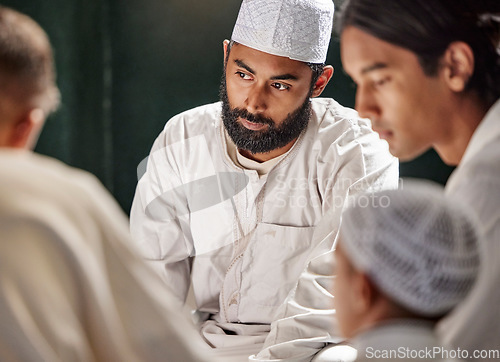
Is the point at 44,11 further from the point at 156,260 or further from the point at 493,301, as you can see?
the point at 493,301

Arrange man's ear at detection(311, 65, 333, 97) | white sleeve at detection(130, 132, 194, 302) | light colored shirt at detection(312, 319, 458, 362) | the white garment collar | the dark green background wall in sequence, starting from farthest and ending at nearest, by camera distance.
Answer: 1. the dark green background wall
2. man's ear at detection(311, 65, 333, 97)
3. white sleeve at detection(130, 132, 194, 302)
4. the white garment collar
5. light colored shirt at detection(312, 319, 458, 362)

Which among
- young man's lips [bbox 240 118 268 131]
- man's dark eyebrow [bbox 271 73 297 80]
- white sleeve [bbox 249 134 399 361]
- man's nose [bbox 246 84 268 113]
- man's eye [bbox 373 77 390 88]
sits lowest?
white sleeve [bbox 249 134 399 361]

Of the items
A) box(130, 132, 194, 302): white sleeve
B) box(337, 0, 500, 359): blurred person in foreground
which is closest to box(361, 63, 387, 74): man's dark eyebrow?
box(337, 0, 500, 359): blurred person in foreground

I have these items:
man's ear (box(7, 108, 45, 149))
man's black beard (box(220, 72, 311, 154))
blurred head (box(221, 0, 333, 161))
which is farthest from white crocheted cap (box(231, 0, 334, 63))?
man's ear (box(7, 108, 45, 149))

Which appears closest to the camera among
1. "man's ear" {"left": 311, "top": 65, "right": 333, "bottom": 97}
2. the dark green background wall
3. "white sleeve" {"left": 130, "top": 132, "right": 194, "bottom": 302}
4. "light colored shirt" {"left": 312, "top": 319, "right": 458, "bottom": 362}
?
A: "light colored shirt" {"left": 312, "top": 319, "right": 458, "bottom": 362}

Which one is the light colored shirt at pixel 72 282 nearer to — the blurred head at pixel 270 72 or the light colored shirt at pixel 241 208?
the light colored shirt at pixel 241 208

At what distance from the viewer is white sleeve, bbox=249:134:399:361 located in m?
2.35

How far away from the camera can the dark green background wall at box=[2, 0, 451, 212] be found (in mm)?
3318

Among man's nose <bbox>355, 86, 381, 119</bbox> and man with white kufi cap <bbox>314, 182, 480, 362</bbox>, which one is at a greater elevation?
man's nose <bbox>355, 86, 381, 119</bbox>

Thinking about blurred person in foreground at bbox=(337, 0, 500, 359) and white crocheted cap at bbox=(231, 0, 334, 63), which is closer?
blurred person in foreground at bbox=(337, 0, 500, 359)

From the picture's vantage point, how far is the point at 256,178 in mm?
2740

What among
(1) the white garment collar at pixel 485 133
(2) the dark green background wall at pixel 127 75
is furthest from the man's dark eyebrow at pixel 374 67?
(2) the dark green background wall at pixel 127 75

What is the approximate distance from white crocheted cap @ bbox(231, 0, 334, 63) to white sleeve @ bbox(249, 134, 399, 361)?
0.40 meters

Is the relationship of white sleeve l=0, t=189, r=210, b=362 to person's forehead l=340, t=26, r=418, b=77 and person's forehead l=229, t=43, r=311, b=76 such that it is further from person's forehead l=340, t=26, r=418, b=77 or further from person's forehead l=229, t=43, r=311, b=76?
person's forehead l=229, t=43, r=311, b=76
